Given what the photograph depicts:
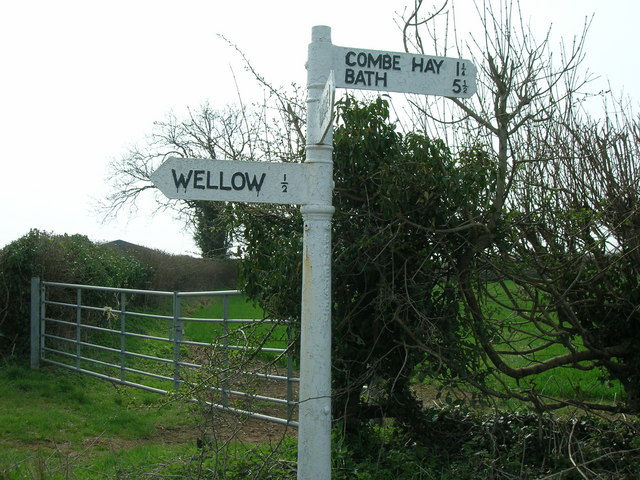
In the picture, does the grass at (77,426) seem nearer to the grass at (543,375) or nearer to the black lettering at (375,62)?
the grass at (543,375)

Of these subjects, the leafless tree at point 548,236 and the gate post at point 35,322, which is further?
the gate post at point 35,322

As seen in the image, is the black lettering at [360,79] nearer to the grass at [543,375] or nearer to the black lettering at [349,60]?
the black lettering at [349,60]

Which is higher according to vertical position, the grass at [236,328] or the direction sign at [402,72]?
the direction sign at [402,72]

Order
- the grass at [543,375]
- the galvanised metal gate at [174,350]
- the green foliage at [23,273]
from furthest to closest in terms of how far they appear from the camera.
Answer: the green foliage at [23,273]
the grass at [543,375]
the galvanised metal gate at [174,350]

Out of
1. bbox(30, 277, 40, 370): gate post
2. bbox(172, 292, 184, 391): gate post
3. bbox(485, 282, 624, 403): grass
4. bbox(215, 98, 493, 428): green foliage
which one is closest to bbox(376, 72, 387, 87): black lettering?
bbox(215, 98, 493, 428): green foliage

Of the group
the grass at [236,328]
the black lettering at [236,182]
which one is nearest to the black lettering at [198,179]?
the black lettering at [236,182]

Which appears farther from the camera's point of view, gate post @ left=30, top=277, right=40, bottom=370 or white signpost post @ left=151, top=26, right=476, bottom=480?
gate post @ left=30, top=277, right=40, bottom=370

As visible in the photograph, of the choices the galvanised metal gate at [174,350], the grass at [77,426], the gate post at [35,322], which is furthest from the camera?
the gate post at [35,322]

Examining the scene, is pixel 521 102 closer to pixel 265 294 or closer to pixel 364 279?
pixel 364 279

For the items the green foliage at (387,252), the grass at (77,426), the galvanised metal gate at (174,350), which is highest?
the green foliage at (387,252)

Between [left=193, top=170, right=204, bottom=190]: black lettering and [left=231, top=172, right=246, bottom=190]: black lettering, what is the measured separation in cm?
16

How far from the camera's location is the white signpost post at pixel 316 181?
11.9ft

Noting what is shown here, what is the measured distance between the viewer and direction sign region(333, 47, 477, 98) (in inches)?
144

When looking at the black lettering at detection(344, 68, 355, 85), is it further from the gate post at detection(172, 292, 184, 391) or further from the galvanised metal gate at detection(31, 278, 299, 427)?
the gate post at detection(172, 292, 184, 391)
